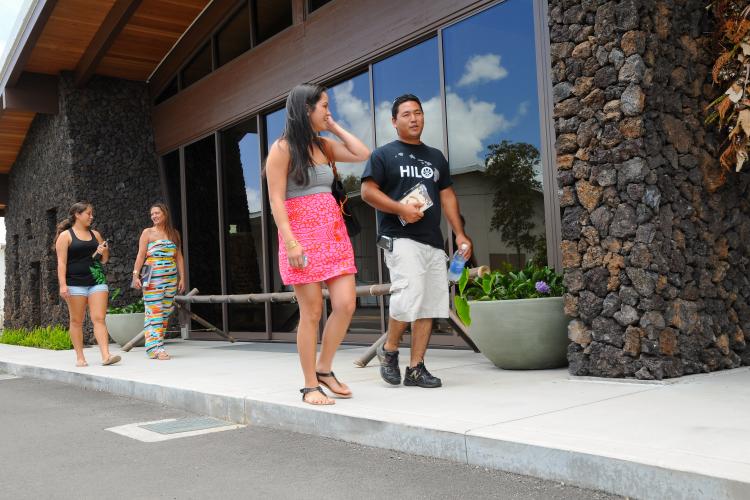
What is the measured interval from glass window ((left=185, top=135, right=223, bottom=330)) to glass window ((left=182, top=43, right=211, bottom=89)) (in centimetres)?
106

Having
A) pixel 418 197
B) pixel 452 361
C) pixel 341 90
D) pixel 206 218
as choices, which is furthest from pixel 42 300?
pixel 418 197

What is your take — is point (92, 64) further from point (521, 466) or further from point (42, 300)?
point (521, 466)

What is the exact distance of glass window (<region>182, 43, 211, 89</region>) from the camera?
37.0ft

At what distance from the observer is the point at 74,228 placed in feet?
26.0

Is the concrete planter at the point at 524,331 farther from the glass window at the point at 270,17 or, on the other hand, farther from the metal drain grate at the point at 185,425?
the glass window at the point at 270,17

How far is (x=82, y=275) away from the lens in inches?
303

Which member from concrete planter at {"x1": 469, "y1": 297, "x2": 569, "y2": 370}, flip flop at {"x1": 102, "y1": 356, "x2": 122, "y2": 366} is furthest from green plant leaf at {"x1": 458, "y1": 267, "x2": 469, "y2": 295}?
flip flop at {"x1": 102, "y1": 356, "x2": 122, "y2": 366}

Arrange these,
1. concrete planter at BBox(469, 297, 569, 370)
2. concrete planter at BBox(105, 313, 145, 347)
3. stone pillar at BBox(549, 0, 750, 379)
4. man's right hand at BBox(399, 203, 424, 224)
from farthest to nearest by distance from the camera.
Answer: concrete planter at BBox(105, 313, 145, 347)
concrete planter at BBox(469, 297, 569, 370)
man's right hand at BBox(399, 203, 424, 224)
stone pillar at BBox(549, 0, 750, 379)

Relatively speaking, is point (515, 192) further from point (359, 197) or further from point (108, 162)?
point (108, 162)

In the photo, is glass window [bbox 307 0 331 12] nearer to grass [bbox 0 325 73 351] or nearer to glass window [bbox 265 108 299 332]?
glass window [bbox 265 108 299 332]

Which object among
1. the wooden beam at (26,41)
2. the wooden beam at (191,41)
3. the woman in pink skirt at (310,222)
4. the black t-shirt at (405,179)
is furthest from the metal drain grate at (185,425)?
the wooden beam at (26,41)

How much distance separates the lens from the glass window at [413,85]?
24.0 feet

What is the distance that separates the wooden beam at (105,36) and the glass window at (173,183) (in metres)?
1.82

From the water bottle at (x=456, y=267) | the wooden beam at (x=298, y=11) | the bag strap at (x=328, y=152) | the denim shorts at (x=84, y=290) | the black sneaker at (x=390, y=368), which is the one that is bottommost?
the black sneaker at (x=390, y=368)
